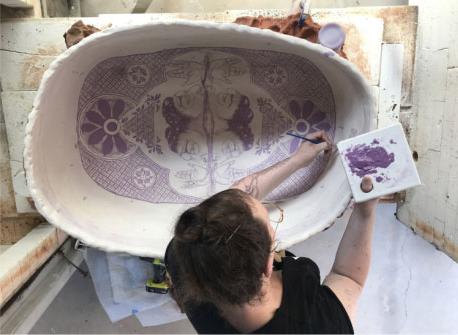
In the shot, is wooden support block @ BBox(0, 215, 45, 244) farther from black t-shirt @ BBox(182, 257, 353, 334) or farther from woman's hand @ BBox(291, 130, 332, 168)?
woman's hand @ BBox(291, 130, 332, 168)

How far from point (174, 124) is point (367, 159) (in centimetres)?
58

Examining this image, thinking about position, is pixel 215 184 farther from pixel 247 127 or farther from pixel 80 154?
pixel 80 154

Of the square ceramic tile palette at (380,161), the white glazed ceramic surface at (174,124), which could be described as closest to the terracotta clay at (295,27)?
the white glazed ceramic surface at (174,124)

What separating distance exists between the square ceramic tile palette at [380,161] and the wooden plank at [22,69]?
0.85 m

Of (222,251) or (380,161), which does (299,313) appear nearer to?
(222,251)

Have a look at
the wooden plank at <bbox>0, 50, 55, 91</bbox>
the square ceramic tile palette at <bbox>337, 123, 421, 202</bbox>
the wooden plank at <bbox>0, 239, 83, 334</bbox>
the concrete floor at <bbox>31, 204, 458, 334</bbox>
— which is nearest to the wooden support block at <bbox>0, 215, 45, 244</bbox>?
the wooden plank at <bbox>0, 239, 83, 334</bbox>

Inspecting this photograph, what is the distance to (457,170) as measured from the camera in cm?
101

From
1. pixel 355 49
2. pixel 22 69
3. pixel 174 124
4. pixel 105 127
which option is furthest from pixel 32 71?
pixel 355 49

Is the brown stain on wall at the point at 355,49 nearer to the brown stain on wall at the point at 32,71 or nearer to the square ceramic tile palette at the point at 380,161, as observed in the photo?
the square ceramic tile palette at the point at 380,161

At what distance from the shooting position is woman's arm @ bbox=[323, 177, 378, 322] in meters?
0.87

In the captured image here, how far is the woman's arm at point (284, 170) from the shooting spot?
1.04 meters

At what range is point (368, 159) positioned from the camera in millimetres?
841

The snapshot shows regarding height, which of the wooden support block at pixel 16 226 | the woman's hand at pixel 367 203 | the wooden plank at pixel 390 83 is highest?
the wooden plank at pixel 390 83

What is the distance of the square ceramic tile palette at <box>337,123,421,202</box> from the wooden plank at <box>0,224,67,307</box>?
807 millimetres
